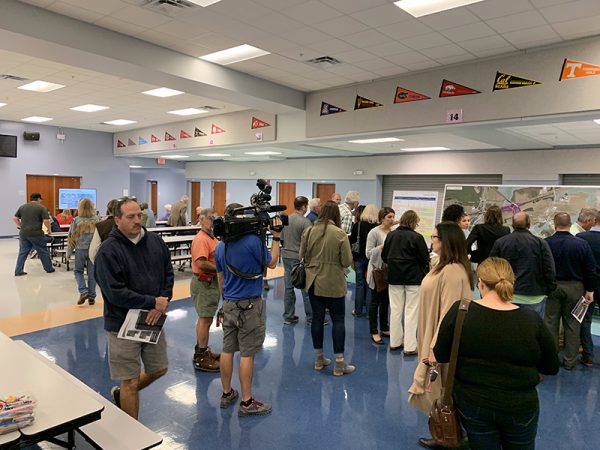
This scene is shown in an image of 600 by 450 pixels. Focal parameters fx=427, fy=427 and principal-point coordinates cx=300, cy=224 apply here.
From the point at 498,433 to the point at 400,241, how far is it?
2.52m

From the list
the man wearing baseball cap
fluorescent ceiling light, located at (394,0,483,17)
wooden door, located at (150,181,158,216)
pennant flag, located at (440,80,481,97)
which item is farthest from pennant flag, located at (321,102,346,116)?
wooden door, located at (150,181,158,216)

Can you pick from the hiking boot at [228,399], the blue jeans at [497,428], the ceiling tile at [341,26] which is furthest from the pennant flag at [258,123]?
the blue jeans at [497,428]

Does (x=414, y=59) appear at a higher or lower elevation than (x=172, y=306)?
higher

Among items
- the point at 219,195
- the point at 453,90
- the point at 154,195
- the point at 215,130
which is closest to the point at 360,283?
the point at 453,90

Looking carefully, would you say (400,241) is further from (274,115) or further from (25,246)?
(25,246)

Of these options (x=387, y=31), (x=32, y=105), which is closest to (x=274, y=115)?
(x=387, y=31)

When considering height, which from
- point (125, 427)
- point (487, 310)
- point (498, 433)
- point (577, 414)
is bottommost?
point (577, 414)

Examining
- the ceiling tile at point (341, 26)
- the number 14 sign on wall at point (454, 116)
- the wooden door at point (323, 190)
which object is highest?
the ceiling tile at point (341, 26)

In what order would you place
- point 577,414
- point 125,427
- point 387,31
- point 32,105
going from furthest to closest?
point 32,105
point 387,31
point 577,414
point 125,427

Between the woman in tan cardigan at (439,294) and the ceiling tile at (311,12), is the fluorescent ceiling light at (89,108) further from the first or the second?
the woman in tan cardigan at (439,294)

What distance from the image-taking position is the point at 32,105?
32.0ft

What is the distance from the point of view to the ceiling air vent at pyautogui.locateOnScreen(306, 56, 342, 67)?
5.66m

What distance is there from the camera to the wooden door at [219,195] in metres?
17.3

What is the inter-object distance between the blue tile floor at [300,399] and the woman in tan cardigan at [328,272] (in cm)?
33
